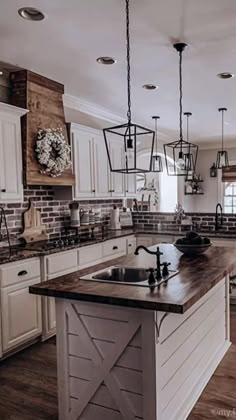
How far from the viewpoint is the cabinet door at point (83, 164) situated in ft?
14.7

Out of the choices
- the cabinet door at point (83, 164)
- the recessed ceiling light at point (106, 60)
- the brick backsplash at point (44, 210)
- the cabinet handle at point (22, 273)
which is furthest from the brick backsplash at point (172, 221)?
the recessed ceiling light at point (106, 60)

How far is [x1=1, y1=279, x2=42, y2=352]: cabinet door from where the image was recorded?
3.11m

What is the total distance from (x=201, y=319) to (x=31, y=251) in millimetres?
1674

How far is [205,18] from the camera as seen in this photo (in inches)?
100

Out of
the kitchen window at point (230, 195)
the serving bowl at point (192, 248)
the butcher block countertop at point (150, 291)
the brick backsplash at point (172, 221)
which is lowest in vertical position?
the butcher block countertop at point (150, 291)

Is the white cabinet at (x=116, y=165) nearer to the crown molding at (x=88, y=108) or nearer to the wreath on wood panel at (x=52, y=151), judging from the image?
the crown molding at (x=88, y=108)

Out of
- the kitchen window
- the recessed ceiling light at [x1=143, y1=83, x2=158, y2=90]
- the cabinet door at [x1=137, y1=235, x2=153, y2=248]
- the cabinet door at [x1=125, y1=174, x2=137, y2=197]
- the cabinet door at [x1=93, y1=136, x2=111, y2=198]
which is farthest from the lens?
the kitchen window

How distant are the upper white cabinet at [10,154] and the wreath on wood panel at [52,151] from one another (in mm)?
243

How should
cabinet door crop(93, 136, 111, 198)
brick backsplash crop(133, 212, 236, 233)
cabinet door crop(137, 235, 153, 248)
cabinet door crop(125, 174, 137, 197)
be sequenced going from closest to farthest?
cabinet door crop(93, 136, 111, 198) → brick backsplash crop(133, 212, 236, 233) → cabinet door crop(137, 235, 153, 248) → cabinet door crop(125, 174, 137, 197)

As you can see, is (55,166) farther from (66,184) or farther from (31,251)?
(31,251)

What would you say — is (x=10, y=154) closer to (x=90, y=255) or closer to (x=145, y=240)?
(x=90, y=255)

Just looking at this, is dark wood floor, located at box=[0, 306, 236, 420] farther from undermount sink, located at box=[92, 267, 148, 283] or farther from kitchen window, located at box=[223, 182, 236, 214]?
kitchen window, located at box=[223, 182, 236, 214]

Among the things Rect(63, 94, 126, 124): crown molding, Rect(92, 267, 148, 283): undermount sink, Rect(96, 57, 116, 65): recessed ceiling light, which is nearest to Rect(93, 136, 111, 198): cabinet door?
Rect(63, 94, 126, 124): crown molding

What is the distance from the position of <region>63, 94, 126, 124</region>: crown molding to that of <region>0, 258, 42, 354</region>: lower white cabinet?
2.13 meters
